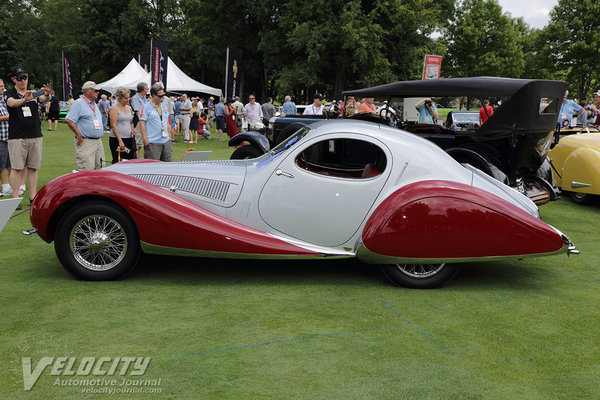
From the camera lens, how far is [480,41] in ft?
163

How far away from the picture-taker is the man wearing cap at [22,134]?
25.9 ft

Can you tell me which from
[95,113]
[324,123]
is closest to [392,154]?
[324,123]

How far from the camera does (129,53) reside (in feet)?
188

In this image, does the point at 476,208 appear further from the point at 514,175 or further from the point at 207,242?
the point at 514,175

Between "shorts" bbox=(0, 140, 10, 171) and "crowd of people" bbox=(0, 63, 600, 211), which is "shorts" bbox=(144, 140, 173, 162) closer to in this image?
"crowd of people" bbox=(0, 63, 600, 211)

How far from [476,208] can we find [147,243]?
304cm

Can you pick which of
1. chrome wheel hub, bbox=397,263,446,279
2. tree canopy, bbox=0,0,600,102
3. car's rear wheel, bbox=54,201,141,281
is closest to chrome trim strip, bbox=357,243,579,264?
chrome wheel hub, bbox=397,263,446,279

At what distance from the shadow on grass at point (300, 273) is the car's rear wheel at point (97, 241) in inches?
11.6

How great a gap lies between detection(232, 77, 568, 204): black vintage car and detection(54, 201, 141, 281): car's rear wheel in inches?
212

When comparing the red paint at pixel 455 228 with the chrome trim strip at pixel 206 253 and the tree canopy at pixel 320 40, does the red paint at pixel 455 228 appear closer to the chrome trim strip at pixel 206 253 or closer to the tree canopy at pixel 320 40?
the chrome trim strip at pixel 206 253

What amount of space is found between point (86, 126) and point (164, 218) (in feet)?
12.3

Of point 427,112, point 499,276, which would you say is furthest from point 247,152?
point 499,276

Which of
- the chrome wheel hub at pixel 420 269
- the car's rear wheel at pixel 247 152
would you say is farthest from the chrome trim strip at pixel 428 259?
the car's rear wheel at pixel 247 152

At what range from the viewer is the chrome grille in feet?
17.4
